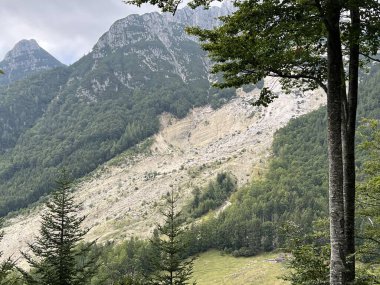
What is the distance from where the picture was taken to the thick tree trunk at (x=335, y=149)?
9852 millimetres

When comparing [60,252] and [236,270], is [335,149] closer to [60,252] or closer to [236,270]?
[60,252]

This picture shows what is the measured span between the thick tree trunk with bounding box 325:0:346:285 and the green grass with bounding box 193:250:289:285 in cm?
9022

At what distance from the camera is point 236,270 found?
118375 millimetres

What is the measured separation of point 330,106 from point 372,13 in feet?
9.14

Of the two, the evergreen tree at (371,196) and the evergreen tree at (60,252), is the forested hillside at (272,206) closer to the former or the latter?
the evergreen tree at (60,252)

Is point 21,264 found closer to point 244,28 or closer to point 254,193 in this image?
point 254,193

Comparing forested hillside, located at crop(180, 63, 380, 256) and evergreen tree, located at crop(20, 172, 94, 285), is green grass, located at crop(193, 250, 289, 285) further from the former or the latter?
evergreen tree, located at crop(20, 172, 94, 285)

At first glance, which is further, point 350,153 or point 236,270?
point 236,270

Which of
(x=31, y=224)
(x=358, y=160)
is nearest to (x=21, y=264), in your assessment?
(x=31, y=224)

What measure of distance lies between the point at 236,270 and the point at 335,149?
4514 inches

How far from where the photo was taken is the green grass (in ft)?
346

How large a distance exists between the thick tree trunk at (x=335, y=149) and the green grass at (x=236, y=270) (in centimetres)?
9022

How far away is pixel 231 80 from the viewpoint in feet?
39.8

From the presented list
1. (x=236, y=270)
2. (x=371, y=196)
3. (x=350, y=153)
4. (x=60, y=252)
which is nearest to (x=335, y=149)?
(x=350, y=153)
